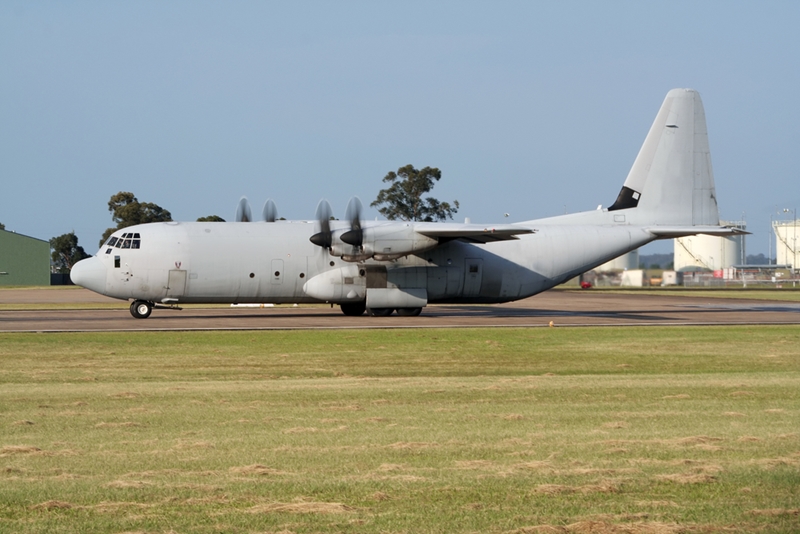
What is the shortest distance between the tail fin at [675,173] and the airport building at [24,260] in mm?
83416

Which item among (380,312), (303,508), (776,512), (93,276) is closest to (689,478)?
(776,512)

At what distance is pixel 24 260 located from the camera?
10281 cm

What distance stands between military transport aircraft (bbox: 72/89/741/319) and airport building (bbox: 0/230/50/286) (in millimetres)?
73136

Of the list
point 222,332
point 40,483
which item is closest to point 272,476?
point 40,483

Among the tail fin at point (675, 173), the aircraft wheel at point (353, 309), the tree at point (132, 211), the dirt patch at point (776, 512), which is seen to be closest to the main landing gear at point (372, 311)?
the aircraft wheel at point (353, 309)

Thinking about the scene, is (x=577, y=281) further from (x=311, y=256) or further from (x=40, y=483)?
(x=40, y=483)

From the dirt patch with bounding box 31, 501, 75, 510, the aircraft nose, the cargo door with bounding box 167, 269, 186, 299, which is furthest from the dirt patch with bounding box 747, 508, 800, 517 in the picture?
the aircraft nose

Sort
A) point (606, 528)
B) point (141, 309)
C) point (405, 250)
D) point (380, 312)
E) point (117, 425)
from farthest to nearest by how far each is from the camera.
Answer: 1. point (380, 312)
2. point (405, 250)
3. point (141, 309)
4. point (117, 425)
5. point (606, 528)

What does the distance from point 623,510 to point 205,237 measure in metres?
28.0

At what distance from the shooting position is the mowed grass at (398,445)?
657 centimetres

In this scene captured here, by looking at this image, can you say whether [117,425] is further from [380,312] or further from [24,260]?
[24,260]

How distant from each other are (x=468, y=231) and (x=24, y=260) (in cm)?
8463

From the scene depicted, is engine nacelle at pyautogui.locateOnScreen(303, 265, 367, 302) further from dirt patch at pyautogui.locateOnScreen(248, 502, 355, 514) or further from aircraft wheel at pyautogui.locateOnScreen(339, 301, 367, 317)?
dirt patch at pyautogui.locateOnScreen(248, 502, 355, 514)

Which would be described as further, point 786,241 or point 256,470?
point 786,241
